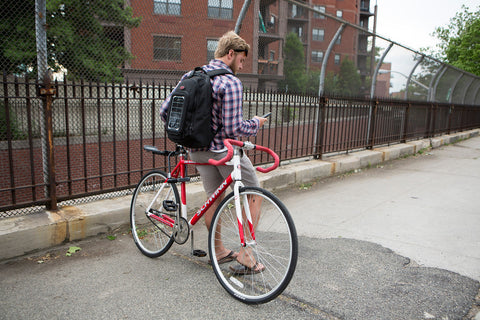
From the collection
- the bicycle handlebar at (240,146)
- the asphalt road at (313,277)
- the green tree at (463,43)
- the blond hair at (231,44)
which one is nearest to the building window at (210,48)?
the blond hair at (231,44)

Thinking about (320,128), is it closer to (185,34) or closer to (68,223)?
(185,34)

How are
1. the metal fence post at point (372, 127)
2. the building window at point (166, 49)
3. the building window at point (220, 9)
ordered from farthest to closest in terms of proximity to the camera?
the metal fence post at point (372, 127), the building window at point (220, 9), the building window at point (166, 49)

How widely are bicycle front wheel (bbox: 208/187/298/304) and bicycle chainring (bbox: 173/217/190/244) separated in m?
0.29

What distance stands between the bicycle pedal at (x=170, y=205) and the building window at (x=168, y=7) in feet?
9.93

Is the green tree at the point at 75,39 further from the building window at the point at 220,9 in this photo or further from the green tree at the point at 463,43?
the green tree at the point at 463,43

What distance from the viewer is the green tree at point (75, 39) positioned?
4.09 metres

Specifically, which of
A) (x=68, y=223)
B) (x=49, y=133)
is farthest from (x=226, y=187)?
(x=49, y=133)

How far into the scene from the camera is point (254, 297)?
2555 mm

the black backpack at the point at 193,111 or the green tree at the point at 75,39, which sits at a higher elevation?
the green tree at the point at 75,39

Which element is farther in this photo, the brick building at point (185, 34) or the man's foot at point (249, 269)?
the brick building at point (185, 34)

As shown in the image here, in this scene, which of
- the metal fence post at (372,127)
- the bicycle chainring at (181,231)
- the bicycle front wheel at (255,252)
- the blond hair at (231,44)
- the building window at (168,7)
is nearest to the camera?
the bicycle front wheel at (255,252)

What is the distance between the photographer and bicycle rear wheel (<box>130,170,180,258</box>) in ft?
10.6

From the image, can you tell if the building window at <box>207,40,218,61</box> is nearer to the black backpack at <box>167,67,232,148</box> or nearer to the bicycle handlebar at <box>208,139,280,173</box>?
the black backpack at <box>167,67,232,148</box>

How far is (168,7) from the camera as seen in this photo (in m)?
5.40
